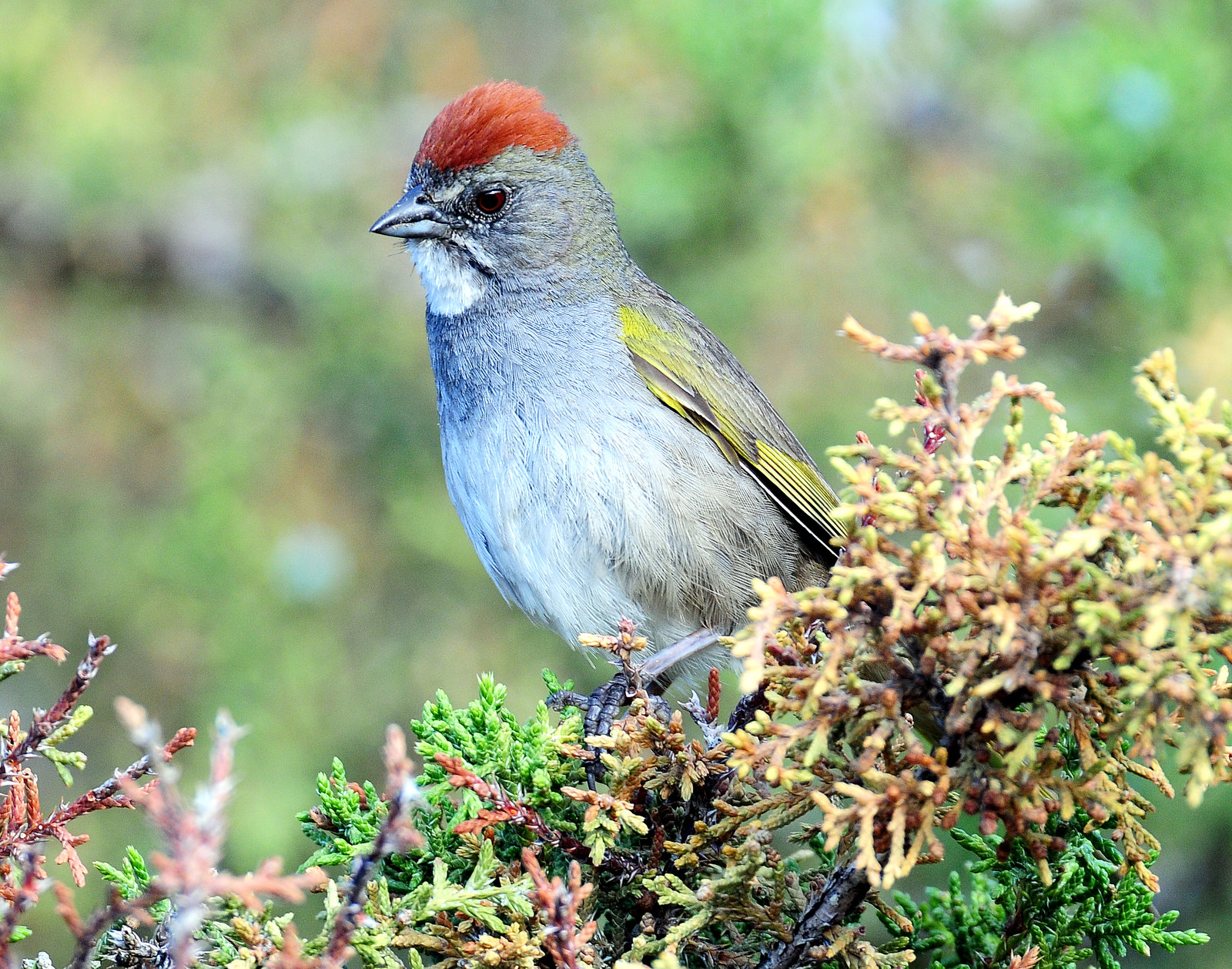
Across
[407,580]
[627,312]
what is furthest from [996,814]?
[407,580]

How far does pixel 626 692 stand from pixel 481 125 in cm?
228

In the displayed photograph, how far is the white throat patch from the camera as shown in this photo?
4152mm

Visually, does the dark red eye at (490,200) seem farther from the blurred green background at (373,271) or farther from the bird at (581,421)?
the blurred green background at (373,271)

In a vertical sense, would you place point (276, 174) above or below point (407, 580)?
above

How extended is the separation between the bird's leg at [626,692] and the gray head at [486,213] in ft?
4.41

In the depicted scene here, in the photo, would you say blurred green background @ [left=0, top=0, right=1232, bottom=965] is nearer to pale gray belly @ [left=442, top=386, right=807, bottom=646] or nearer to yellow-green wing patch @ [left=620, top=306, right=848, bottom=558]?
yellow-green wing patch @ [left=620, top=306, right=848, bottom=558]

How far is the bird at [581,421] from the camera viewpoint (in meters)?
3.58

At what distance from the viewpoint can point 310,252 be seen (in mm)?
5445

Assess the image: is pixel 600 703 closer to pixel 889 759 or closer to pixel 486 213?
pixel 889 759

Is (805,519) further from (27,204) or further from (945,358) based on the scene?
(27,204)

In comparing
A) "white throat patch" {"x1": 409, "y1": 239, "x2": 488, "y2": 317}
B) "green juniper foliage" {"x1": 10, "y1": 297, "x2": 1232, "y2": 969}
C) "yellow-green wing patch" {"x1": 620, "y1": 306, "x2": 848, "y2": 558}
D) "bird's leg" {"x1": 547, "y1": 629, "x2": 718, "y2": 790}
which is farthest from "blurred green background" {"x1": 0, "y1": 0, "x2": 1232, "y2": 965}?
"green juniper foliage" {"x1": 10, "y1": 297, "x2": 1232, "y2": 969}

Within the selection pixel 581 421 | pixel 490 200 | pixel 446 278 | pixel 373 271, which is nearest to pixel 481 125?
pixel 490 200

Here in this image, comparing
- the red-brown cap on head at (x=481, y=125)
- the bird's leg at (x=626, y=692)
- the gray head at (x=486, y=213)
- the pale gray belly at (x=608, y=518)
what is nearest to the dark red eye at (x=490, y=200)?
the gray head at (x=486, y=213)

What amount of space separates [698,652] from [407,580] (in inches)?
82.3
